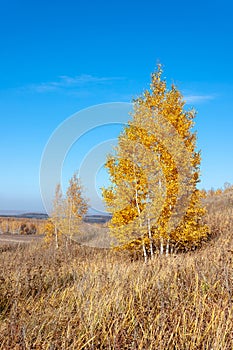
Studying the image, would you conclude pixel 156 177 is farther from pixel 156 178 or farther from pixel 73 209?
pixel 73 209

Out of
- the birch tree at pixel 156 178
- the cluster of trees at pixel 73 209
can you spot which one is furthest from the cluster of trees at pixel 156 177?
the cluster of trees at pixel 73 209

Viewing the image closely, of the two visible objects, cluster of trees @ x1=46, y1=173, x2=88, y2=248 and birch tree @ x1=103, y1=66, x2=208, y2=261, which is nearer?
birch tree @ x1=103, y1=66, x2=208, y2=261

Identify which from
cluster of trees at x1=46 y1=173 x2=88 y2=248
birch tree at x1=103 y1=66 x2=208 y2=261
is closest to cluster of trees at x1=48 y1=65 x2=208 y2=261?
birch tree at x1=103 y1=66 x2=208 y2=261

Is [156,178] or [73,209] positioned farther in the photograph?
[73,209]

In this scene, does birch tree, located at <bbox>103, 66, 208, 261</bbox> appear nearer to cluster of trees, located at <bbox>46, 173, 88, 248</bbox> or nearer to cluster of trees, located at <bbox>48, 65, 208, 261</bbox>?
cluster of trees, located at <bbox>48, 65, 208, 261</bbox>

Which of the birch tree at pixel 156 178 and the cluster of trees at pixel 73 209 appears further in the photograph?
the cluster of trees at pixel 73 209

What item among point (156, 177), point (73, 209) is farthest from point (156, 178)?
point (73, 209)

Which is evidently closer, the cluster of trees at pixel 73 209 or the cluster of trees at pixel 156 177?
the cluster of trees at pixel 156 177

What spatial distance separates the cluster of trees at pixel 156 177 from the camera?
10.5 metres

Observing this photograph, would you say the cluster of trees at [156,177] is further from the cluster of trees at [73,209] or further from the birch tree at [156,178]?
the cluster of trees at [73,209]

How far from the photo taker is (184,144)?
1073cm

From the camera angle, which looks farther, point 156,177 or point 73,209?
point 73,209

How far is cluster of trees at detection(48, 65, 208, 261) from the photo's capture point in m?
10.5

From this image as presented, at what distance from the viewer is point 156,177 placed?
10.7 m
